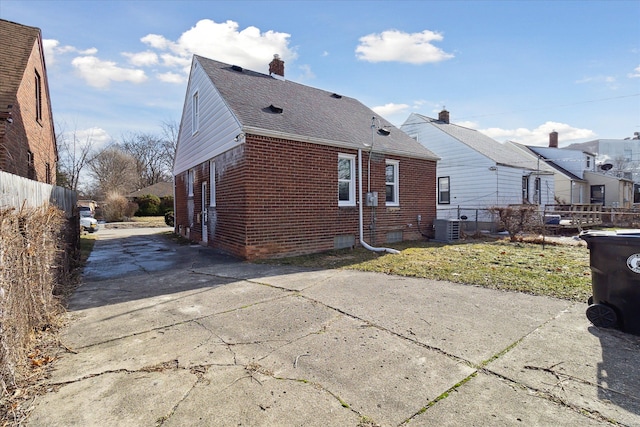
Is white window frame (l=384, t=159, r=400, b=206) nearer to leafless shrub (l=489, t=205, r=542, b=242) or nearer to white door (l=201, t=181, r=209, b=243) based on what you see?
leafless shrub (l=489, t=205, r=542, b=242)

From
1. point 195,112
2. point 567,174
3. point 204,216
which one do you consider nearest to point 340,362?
point 204,216

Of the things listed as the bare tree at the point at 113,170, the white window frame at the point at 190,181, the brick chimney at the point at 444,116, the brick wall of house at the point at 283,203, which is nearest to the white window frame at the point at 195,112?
the white window frame at the point at 190,181

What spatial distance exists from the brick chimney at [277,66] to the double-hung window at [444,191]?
36.9 feet

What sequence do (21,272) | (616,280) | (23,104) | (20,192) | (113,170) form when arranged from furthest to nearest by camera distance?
(113,170) < (23,104) < (20,192) < (616,280) < (21,272)

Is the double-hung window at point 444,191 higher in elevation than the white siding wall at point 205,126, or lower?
lower

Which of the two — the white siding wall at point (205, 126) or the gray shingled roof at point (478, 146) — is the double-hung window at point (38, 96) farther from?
the gray shingled roof at point (478, 146)

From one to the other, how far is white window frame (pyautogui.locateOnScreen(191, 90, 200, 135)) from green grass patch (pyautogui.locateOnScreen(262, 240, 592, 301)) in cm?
734

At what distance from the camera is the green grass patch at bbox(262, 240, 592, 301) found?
18.9 ft

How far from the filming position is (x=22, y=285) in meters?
3.32

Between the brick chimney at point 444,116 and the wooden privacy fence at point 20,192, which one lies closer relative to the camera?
the wooden privacy fence at point 20,192

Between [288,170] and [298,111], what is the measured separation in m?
2.87

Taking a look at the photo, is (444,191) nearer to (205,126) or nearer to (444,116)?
(444,116)

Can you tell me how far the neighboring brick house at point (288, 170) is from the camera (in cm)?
891

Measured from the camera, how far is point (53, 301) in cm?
454
